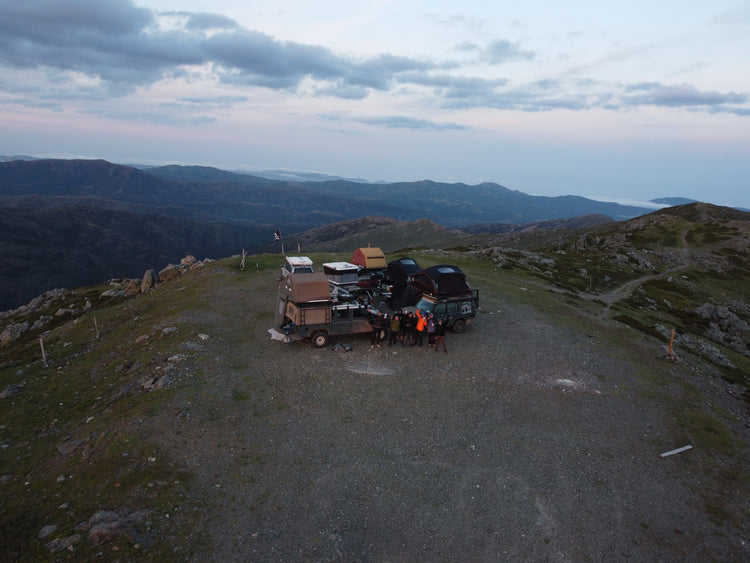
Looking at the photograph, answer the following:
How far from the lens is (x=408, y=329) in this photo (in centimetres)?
2303

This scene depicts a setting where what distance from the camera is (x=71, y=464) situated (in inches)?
526

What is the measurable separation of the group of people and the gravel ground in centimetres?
90

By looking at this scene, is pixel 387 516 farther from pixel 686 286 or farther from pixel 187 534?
pixel 686 286

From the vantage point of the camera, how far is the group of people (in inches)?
884

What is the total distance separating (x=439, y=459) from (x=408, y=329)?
31.3 ft

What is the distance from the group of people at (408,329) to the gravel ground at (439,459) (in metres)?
0.90

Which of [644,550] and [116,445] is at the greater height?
A: [116,445]

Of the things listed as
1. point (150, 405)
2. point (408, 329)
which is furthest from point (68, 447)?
point (408, 329)

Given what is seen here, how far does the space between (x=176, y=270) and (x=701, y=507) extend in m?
45.2

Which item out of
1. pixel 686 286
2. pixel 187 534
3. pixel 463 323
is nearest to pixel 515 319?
pixel 463 323

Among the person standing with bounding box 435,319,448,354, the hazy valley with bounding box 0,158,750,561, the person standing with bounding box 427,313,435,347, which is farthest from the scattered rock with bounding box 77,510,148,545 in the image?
the person standing with bounding box 435,319,448,354

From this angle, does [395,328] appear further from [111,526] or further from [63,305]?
[63,305]

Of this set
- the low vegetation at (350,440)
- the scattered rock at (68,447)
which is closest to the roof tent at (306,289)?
the low vegetation at (350,440)

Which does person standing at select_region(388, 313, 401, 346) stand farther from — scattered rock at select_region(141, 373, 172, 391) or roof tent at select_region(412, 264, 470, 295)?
scattered rock at select_region(141, 373, 172, 391)
